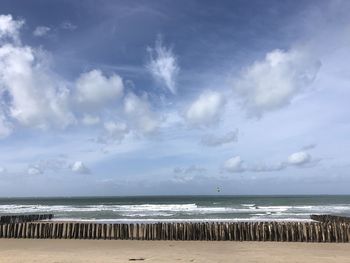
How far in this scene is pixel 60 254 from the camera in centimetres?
1664

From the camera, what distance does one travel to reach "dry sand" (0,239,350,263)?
50.0 ft

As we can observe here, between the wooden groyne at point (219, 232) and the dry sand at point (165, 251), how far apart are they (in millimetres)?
799

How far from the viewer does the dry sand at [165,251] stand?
50.0 ft

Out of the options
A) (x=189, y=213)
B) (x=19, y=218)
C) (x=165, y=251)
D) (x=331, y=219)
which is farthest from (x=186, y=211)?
(x=165, y=251)

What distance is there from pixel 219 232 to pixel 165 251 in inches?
172

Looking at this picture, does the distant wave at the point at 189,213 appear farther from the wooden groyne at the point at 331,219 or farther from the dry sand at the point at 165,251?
the dry sand at the point at 165,251

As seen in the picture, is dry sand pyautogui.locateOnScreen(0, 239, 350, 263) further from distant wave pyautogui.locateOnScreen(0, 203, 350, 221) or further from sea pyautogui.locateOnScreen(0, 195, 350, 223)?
distant wave pyautogui.locateOnScreen(0, 203, 350, 221)

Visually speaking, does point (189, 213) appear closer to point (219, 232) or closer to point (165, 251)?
point (219, 232)

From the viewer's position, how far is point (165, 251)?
17.4 metres

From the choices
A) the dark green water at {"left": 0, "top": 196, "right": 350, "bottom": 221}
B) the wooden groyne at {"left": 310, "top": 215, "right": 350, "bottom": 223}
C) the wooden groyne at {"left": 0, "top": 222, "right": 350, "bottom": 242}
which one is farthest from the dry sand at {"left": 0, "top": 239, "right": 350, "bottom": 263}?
the dark green water at {"left": 0, "top": 196, "right": 350, "bottom": 221}

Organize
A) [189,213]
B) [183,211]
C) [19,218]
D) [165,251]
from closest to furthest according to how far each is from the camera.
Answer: [165,251], [19,218], [189,213], [183,211]

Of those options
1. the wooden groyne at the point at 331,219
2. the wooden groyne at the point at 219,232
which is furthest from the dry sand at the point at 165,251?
the wooden groyne at the point at 331,219

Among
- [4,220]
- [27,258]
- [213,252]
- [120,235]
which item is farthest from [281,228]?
[4,220]

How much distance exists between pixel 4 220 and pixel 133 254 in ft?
60.2
